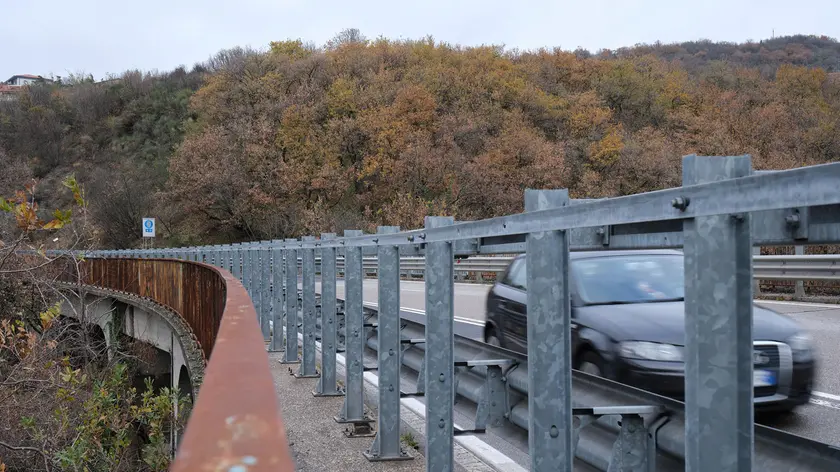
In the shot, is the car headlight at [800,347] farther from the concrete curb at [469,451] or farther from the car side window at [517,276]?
the car side window at [517,276]

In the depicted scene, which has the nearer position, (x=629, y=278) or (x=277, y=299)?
(x=629, y=278)

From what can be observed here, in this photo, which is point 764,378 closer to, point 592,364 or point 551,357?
point 592,364

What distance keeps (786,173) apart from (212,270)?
891cm

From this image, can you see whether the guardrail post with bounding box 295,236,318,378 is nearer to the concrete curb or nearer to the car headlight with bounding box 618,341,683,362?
the concrete curb

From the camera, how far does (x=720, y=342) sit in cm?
205

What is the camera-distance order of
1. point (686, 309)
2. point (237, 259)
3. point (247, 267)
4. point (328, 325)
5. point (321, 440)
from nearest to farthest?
point (686, 309), point (321, 440), point (328, 325), point (247, 267), point (237, 259)

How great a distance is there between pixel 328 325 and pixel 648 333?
3039mm

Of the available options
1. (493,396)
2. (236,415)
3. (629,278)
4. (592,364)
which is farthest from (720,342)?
(629,278)

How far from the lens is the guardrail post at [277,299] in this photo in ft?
34.3

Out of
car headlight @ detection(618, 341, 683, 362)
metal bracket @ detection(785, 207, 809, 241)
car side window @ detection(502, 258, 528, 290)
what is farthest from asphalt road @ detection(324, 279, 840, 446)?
metal bracket @ detection(785, 207, 809, 241)

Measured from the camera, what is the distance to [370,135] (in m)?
58.2

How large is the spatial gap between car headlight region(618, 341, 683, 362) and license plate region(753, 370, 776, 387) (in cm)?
55

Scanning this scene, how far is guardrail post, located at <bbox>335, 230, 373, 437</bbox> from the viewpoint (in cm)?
650

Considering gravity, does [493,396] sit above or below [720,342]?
below
